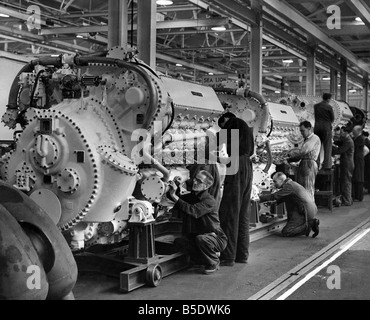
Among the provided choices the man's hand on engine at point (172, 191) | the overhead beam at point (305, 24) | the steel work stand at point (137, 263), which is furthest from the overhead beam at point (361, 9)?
the steel work stand at point (137, 263)

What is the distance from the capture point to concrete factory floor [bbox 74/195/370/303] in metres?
4.16

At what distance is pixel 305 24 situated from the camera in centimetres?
868

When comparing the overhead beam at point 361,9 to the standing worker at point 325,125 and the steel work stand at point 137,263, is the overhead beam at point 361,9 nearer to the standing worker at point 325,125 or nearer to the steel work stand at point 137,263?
the standing worker at point 325,125

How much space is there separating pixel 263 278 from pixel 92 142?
76.9 inches

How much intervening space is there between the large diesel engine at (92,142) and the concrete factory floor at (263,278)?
0.45 meters

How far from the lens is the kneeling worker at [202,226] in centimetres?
477

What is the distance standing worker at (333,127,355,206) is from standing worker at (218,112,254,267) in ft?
18.0

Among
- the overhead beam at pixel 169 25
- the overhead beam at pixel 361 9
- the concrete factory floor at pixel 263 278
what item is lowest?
the concrete factory floor at pixel 263 278

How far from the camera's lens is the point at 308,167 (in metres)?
7.74

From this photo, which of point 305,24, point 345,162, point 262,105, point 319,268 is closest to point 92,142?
point 319,268

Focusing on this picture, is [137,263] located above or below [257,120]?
below

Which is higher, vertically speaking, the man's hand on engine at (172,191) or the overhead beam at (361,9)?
the overhead beam at (361,9)

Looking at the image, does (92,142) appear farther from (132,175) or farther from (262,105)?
(262,105)
